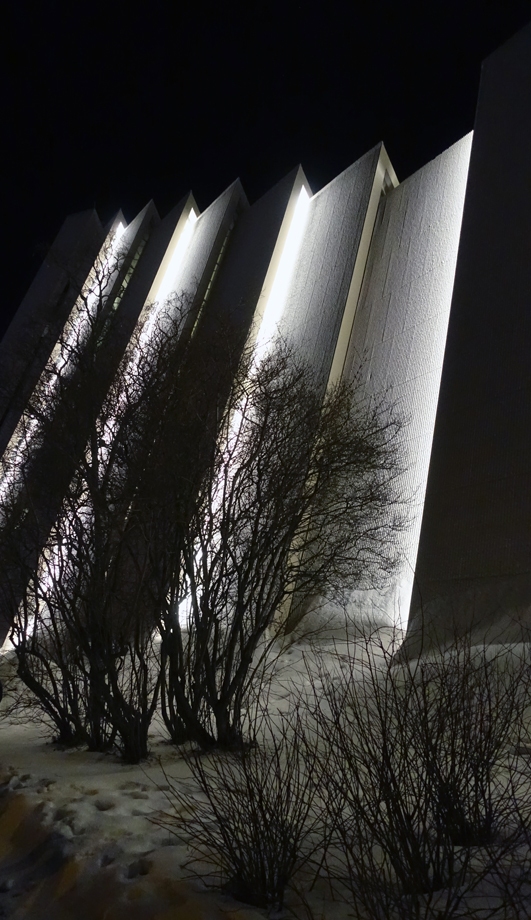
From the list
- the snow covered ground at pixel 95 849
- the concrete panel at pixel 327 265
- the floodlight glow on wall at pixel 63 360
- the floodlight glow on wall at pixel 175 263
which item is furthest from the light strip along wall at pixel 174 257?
the snow covered ground at pixel 95 849

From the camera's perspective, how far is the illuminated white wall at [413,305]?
10055 mm

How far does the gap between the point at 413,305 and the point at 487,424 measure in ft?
14.9

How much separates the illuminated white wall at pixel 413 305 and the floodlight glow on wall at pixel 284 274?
7.84 feet

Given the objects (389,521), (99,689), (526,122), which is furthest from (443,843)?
(526,122)

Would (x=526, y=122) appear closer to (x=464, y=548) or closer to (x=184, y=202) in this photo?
(x=464, y=548)

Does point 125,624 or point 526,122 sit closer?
point 125,624

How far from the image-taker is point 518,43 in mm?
12617

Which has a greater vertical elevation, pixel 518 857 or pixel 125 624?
pixel 125 624

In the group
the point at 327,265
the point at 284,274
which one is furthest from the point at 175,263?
the point at 327,265

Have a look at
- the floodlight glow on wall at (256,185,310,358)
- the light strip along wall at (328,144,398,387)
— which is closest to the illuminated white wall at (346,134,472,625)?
the light strip along wall at (328,144,398,387)

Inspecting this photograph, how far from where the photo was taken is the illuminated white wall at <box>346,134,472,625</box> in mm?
10055

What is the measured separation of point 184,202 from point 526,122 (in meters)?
13.0

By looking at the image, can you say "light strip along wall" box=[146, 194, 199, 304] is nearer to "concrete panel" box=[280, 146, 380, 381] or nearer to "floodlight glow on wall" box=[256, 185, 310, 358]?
"floodlight glow on wall" box=[256, 185, 310, 358]

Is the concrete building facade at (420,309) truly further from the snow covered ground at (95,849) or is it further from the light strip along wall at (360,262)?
the snow covered ground at (95,849)
